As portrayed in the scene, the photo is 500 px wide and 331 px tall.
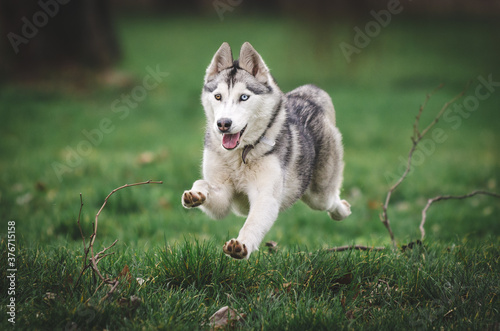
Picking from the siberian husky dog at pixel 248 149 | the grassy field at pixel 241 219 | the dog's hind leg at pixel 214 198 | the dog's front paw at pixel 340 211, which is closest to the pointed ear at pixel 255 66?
the siberian husky dog at pixel 248 149

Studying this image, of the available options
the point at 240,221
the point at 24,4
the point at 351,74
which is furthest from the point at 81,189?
the point at 351,74

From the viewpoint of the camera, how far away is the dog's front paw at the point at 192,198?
3.34 metres

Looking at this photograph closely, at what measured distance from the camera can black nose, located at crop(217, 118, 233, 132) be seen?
3.44 meters

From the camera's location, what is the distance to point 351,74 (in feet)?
59.5

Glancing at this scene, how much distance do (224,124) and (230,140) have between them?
0.18 meters

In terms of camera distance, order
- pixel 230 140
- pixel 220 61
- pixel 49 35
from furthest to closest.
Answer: pixel 49 35 < pixel 220 61 < pixel 230 140

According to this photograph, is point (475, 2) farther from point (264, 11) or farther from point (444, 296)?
point (444, 296)

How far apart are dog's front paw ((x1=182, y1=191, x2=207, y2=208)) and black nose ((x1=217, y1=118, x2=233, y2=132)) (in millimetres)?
454

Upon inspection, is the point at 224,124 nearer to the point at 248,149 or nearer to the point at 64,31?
the point at 248,149

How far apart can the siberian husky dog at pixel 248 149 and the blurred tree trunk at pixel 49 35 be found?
1112 cm

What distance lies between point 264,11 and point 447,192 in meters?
22.2

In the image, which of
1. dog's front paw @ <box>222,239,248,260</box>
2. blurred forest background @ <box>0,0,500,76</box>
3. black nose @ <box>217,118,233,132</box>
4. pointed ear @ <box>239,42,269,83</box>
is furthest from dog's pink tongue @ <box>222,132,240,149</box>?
blurred forest background @ <box>0,0,500,76</box>

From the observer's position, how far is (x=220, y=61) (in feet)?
12.8

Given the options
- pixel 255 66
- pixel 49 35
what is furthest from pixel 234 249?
pixel 49 35
